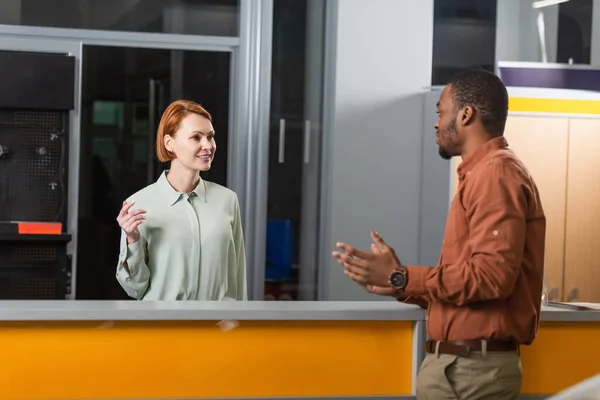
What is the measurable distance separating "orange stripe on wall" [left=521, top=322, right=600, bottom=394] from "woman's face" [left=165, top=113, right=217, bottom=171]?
1.29 m

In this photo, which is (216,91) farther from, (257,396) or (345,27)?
(257,396)

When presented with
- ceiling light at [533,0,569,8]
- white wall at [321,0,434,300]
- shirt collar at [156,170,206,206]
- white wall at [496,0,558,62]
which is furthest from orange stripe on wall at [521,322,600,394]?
ceiling light at [533,0,569,8]

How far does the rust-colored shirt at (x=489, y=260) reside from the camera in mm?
2350

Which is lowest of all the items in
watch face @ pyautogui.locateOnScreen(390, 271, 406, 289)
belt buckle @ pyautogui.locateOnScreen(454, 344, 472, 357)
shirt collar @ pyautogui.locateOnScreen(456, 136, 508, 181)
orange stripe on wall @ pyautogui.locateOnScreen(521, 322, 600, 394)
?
orange stripe on wall @ pyautogui.locateOnScreen(521, 322, 600, 394)

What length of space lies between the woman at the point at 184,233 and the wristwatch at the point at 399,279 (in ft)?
3.20

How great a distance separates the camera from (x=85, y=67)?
6176 millimetres

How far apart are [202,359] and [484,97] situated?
3.60 feet

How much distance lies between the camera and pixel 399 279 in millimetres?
2465

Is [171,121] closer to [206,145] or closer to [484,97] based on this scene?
[206,145]

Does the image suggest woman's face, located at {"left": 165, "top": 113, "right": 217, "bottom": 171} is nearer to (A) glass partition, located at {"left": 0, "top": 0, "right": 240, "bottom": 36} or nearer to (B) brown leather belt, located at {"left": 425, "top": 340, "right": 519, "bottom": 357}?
(B) brown leather belt, located at {"left": 425, "top": 340, "right": 519, "bottom": 357}

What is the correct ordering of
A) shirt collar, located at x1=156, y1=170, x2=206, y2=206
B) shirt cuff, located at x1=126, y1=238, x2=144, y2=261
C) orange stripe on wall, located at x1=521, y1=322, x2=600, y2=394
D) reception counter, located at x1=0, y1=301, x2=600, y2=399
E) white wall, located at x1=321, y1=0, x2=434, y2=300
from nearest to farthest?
1. reception counter, located at x1=0, y1=301, x2=600, y2=399
2. orange stripe on wall, located at x1=521, y1=322, x2=600, y2=394
3. shirt cuff, located at x1=126, y1=238, x2=144, y2=261
4. shirt collar, located at x1=156, y1=170, x2=206, y2=206
5. white wall, located at x1=321, y1=0, x2=434, y2=300

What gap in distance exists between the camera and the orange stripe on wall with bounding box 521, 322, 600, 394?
9.83 ft

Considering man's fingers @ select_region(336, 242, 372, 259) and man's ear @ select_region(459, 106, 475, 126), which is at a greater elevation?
man's ear @ select_region(459, 106, 475, 126)

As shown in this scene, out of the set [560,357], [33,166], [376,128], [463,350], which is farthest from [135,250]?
[376,128]
